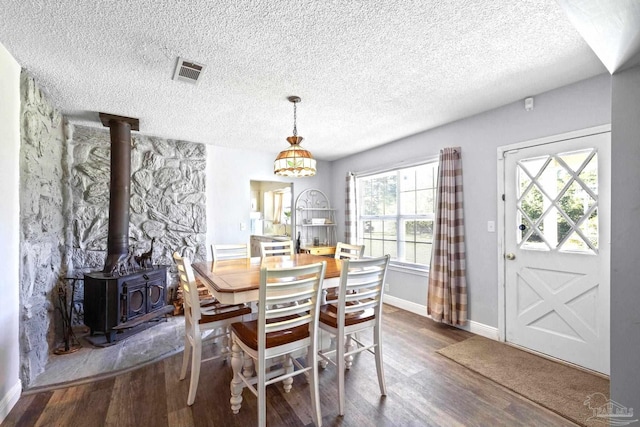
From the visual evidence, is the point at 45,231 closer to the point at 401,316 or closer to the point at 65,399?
the point at 65,399

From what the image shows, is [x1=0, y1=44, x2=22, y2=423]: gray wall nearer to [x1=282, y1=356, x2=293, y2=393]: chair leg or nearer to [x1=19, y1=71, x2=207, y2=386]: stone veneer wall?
[x1=19, y1=71, x2=207, y2=386]: stone veneer wall

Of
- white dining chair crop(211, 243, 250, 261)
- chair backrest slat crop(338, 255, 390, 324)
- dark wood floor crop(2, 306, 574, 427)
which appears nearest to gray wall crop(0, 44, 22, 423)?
dark wood floor crop(2, 306, 574, 427)

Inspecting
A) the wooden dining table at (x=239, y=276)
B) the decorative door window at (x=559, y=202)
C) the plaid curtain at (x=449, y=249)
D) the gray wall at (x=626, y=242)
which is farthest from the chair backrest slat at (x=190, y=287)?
the decorative door window at (x=559, y=202)

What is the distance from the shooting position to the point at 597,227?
7.41ft

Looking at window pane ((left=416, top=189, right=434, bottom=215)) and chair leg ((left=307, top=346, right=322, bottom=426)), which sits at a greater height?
window pane ((left=416, top=189, right=434, bottom=215))

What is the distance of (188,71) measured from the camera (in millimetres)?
2123

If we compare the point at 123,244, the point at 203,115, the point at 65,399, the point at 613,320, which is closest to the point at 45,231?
the point at 123,244

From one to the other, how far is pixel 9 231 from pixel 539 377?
3.90m

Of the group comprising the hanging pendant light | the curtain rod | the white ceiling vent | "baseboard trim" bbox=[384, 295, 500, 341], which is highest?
the white ceiling vent

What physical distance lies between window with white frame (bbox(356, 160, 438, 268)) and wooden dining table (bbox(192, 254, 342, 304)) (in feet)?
5.41

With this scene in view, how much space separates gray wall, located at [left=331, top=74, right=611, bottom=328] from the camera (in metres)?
2.31

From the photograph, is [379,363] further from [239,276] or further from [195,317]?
[195,317]

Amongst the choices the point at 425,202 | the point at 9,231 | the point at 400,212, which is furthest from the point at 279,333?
the point at 400,212

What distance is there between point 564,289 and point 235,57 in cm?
317
